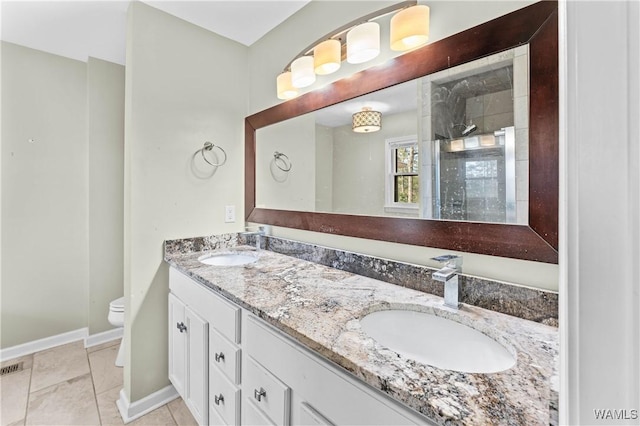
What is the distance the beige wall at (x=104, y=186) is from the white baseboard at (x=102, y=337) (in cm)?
4

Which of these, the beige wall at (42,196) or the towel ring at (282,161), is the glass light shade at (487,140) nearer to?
the towel ring at (282,161)

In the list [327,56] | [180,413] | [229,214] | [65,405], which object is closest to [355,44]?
[327,56]

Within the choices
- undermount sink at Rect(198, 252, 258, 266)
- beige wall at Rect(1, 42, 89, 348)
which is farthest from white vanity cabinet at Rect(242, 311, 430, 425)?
beige wall at Rect(1, 42, 89, 348)

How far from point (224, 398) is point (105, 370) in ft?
4.80

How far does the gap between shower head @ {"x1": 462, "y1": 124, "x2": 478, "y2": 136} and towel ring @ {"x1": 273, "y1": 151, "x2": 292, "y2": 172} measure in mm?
1069

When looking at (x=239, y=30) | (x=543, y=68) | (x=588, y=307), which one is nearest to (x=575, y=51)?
(x=588, y=307)

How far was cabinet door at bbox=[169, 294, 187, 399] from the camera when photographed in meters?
1.55

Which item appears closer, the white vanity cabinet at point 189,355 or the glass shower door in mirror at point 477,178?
the glass shower door in mirror at point 477,178

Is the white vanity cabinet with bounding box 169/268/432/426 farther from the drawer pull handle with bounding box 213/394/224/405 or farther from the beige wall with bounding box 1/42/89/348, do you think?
the beige wall with bounding box 1/42/89/348

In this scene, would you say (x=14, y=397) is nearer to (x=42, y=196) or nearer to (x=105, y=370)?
(x=105, y=370)

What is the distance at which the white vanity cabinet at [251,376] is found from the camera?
2.26 ft

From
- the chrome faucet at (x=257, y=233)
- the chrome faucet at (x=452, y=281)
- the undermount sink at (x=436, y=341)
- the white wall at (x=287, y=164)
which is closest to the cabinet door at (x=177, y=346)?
the chrome faucet at (x=257, y=233)

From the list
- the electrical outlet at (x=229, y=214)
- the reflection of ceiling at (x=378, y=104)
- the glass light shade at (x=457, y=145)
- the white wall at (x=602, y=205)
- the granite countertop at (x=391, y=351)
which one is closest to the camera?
the white wall at (x=602, y=205)

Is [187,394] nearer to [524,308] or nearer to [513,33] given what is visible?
[524,308]
